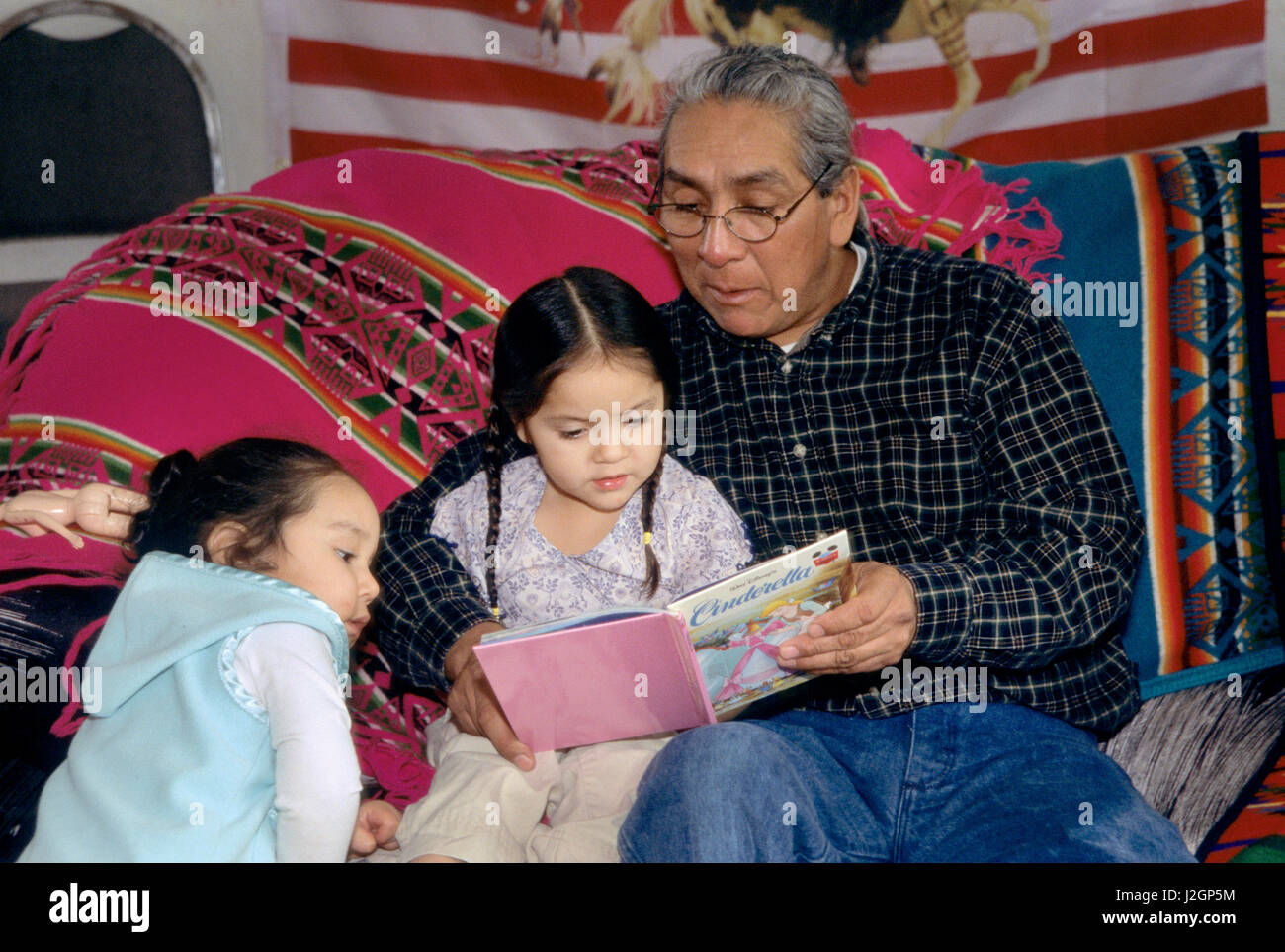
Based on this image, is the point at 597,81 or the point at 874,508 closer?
the point at 874,508

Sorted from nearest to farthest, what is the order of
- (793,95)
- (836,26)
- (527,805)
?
(527,805), (793,95), (836,26)

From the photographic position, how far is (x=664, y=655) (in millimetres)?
1556

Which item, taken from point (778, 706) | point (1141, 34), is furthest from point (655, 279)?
point (1141, 34)

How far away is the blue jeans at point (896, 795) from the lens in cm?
152

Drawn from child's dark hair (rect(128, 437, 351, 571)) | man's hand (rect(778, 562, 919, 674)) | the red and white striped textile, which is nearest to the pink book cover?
man's hand (rect(778, 562, 919, 674))

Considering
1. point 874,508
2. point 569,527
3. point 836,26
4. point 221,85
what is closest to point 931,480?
point 874,508

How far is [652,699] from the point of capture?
1.65 m

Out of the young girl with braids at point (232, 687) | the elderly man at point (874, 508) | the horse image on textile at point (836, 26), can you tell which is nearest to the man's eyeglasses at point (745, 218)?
the elderly man at point (874, 508)

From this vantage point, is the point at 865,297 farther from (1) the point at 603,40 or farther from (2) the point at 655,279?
(1) the point at 603,40

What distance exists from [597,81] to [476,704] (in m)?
2.18

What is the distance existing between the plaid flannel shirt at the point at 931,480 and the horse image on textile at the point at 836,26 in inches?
59.6

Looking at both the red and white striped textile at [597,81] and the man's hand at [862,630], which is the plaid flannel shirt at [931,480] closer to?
the man's hand at [862,630]

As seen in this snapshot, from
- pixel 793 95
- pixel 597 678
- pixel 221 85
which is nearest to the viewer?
pixel 597 678

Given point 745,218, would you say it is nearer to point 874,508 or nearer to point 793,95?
point 793,95
